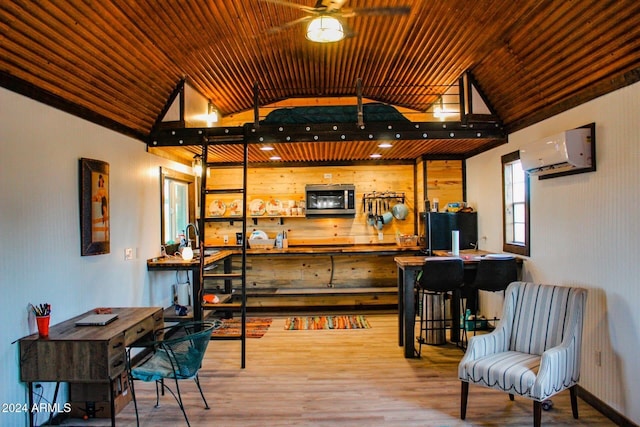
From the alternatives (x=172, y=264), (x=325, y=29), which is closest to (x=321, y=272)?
(x=172, y=264)

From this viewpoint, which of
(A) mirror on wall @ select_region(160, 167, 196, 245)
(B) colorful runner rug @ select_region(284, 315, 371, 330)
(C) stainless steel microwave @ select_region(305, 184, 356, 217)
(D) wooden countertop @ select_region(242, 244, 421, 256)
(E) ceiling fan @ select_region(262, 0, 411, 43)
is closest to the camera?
(E) ceiling fan @ select_region(262, 0, 411, 43)

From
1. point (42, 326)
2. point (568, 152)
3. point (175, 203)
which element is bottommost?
point (42, 326)

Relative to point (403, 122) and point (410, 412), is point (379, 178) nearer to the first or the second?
point (403, 122)

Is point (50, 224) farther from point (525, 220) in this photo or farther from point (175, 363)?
point (525, 220)

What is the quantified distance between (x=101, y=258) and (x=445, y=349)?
3780mm

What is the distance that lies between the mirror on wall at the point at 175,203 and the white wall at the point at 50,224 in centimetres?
74

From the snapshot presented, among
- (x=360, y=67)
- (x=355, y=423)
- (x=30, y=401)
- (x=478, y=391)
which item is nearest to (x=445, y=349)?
(x=478, y=391)

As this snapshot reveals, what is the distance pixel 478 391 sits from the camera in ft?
11.3

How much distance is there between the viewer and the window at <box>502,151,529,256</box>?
4445mm

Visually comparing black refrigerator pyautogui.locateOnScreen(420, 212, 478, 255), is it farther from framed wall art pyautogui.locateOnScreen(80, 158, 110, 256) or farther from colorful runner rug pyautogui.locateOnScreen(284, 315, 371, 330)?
framed wall art pyautogui.locateOnScreen(80, 158, 110, 256)

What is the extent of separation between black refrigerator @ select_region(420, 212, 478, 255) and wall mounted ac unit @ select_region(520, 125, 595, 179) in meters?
2.13

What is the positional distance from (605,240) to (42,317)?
4.19 meters

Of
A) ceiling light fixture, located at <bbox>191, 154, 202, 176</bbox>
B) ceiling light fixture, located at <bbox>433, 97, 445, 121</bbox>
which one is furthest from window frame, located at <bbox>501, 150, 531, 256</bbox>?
ceiling light fixture, located at <bbox>191, 154, 202, 176</bbox>

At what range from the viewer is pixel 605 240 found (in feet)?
9.80
